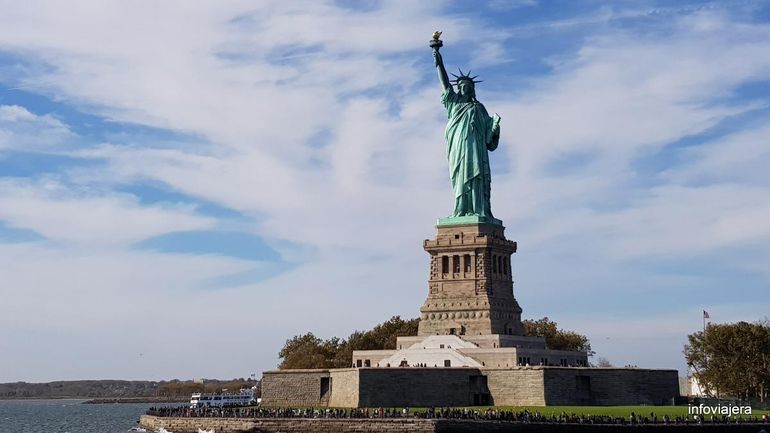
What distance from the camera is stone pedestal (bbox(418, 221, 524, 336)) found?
78688 millimetres

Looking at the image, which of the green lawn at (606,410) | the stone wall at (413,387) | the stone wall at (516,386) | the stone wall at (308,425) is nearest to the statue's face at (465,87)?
the stone wall at (516,386)

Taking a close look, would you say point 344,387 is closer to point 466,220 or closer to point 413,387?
point 413,387

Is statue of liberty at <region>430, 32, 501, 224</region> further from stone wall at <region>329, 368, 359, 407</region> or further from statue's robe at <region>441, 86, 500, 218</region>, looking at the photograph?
stone wall at <region>329, 368, 359, 407</region>

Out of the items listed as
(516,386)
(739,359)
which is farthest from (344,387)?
(739,359)

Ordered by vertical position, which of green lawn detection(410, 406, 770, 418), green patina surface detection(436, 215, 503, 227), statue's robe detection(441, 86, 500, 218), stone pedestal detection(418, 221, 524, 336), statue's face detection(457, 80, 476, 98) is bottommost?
green lawn detection(410, 406, 770, 418)

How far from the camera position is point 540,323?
105 m

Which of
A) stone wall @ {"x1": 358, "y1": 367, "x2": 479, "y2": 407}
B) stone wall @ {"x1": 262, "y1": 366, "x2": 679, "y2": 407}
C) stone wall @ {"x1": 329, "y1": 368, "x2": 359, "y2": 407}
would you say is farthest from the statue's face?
stone wall @ {"x1": 329, "y1": 368, "x2": 359, "y2": 407}

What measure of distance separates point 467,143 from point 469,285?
1170 centimetres

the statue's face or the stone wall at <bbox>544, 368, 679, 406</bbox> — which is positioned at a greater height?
the statue's face

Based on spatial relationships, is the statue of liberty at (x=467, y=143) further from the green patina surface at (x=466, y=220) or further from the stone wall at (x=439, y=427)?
the stone wall at (x=439, y=427)

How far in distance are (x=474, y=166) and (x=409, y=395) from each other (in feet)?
73.8

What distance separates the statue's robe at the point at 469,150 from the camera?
8344cm

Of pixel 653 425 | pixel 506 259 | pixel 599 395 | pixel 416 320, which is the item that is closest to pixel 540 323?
pixel 416 320

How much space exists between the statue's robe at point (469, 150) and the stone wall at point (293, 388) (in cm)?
1824
